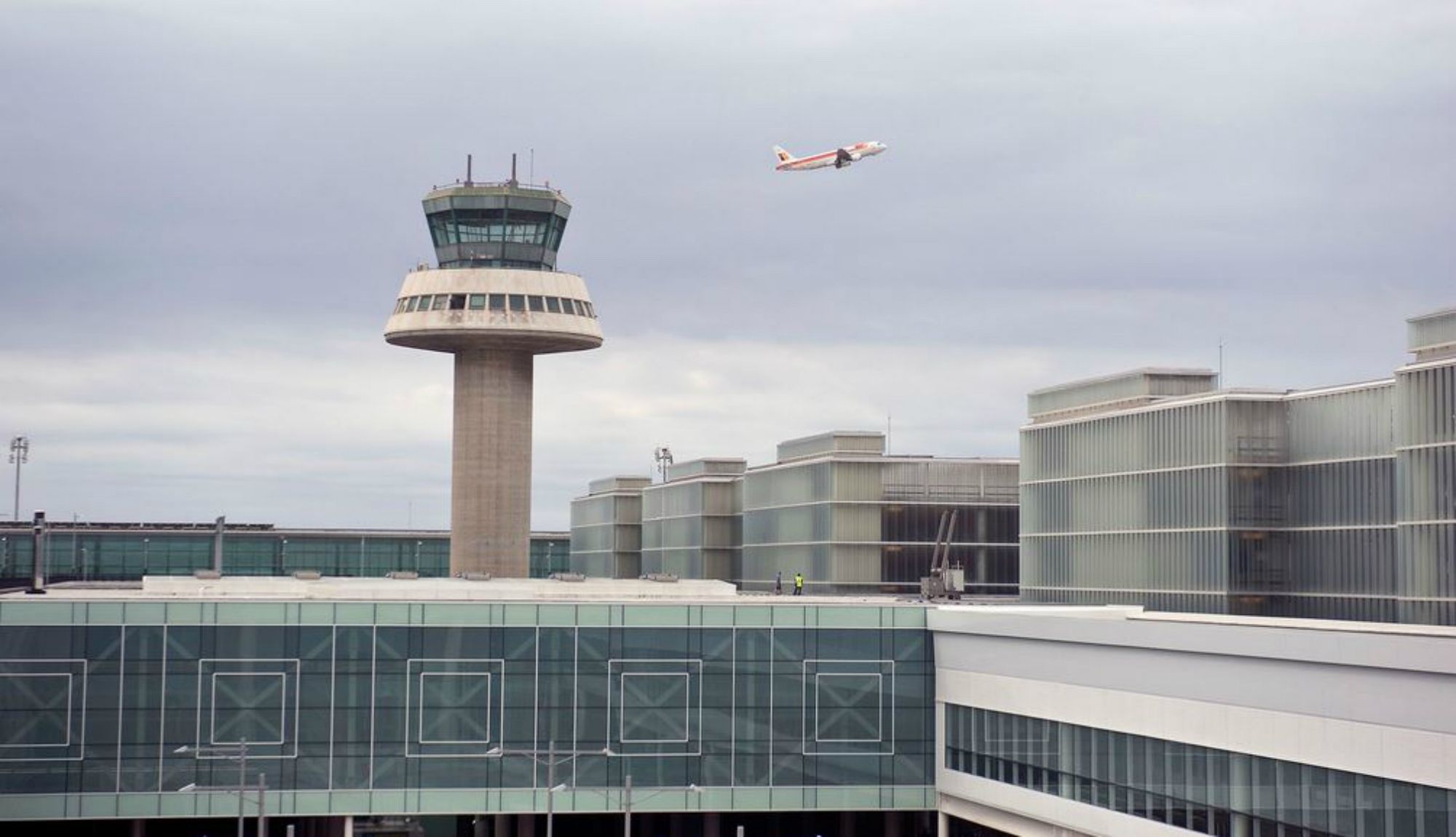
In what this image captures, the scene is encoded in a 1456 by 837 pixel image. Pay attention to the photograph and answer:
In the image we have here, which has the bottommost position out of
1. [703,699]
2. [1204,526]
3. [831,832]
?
[831,832]

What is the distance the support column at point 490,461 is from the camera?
480 ft

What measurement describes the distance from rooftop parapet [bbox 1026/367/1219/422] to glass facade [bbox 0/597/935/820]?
112 feet

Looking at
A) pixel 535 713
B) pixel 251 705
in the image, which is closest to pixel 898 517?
pixel 535 713

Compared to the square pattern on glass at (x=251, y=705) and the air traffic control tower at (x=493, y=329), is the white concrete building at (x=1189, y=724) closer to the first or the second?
the square pattern on glass at (x=251, y=705)

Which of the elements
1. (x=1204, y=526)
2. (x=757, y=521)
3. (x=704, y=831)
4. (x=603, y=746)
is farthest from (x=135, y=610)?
(x=757, y=521)

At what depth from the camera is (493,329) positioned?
14475 centimetres

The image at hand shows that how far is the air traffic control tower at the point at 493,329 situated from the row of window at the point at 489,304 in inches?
2.9

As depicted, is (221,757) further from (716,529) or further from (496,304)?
(716,529)

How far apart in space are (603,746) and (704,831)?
7.62 m

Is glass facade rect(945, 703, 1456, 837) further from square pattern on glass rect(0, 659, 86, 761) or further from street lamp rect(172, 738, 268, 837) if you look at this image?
square pattern on glass rect(0, 659, 86, 761)

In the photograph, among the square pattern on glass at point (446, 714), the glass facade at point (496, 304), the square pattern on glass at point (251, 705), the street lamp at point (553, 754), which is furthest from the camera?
the glass facade at point (496, 304)

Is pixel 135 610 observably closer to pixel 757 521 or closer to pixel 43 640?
pixel 43 640

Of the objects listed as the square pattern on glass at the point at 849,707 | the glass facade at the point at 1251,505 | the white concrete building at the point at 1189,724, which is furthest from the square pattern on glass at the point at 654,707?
the glass facade at the point at 1251,505

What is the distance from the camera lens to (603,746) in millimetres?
91812
